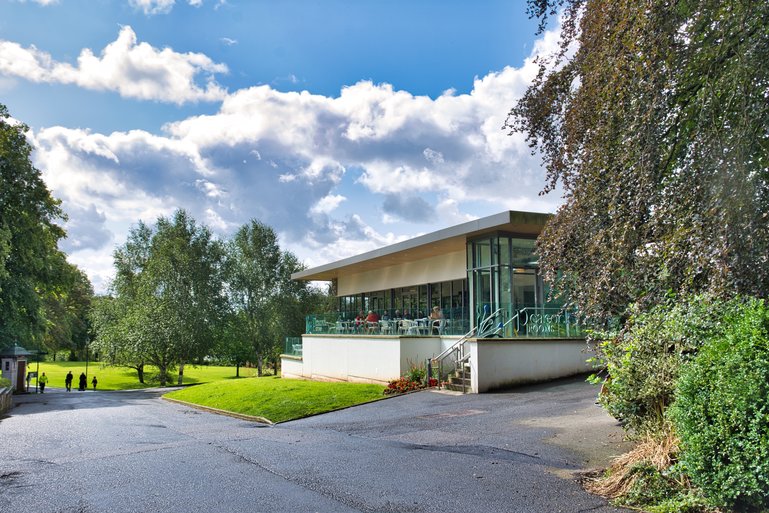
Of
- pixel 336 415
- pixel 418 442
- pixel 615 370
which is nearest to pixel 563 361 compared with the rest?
pixel 336 415

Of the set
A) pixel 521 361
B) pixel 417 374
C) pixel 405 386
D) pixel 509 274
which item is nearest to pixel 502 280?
pixel 509 274

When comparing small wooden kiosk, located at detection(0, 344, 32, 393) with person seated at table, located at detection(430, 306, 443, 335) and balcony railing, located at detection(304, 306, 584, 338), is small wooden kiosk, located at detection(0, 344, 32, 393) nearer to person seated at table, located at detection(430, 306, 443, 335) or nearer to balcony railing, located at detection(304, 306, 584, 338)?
person seated at table, located at detection(430, 306, 443, 335)

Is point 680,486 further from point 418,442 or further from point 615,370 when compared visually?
point 418,442

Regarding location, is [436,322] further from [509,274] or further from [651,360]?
[651,360]

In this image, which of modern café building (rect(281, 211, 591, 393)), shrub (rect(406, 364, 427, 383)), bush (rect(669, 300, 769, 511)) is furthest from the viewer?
shrub (rect(406, 364, 427, 383))

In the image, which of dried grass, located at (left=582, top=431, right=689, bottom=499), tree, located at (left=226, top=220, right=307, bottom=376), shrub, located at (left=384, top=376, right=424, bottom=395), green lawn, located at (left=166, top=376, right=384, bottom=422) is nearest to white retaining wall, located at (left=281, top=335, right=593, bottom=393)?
green lawn, located at (left=166, top=376, right=384, bottom=422)

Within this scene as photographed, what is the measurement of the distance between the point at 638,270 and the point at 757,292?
4.85 feet

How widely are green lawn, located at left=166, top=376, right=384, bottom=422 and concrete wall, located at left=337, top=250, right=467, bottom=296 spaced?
22.7ft

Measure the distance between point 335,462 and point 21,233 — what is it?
1175 inches

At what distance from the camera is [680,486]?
20.8ft

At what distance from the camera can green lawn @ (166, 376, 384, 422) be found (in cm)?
1680

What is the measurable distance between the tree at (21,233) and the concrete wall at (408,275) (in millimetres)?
17346

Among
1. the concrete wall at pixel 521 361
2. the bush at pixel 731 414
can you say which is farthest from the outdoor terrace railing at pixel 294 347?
the bush at pixel 731 414

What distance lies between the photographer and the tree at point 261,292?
49219mm
